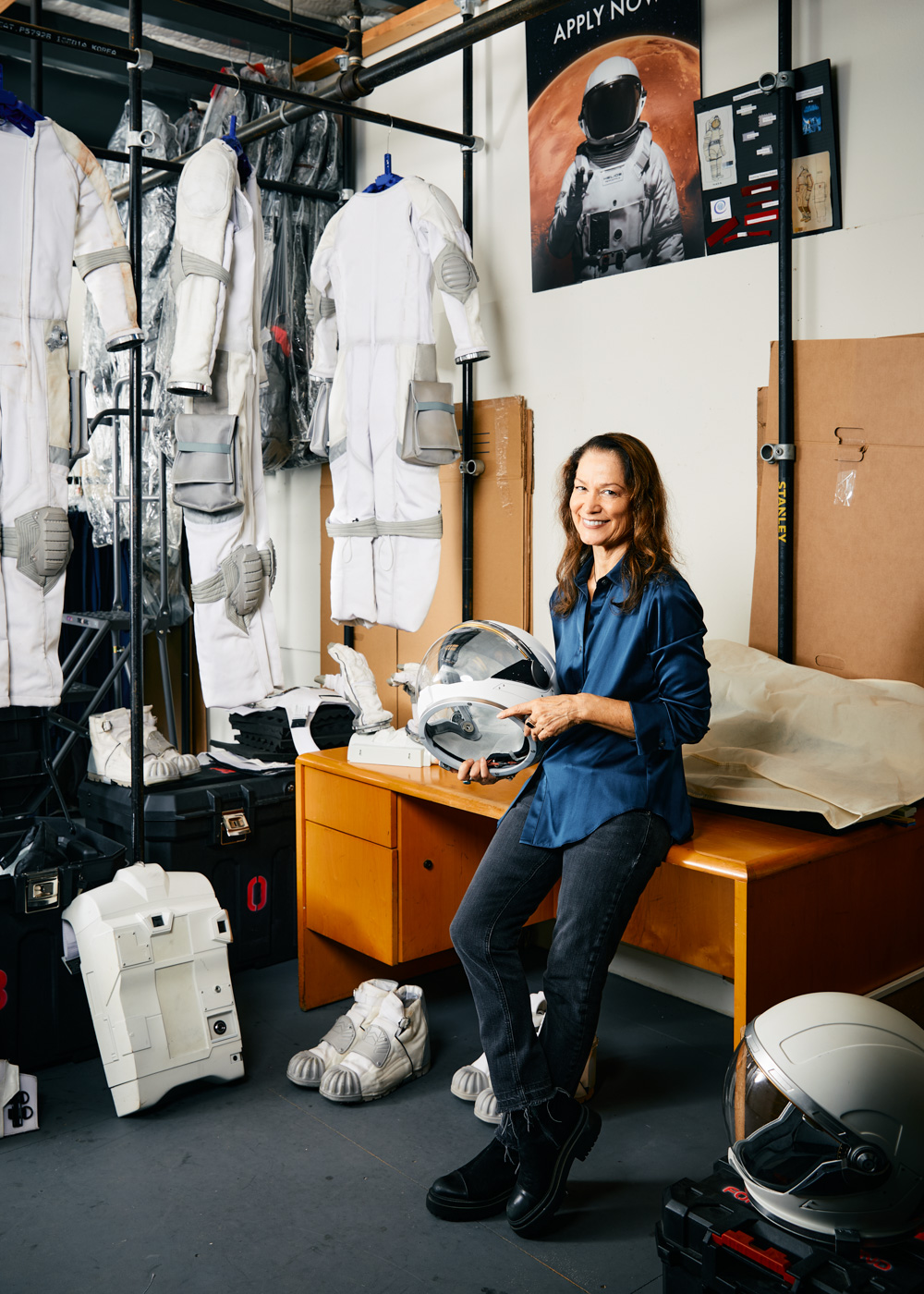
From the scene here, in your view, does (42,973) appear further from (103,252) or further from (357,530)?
(103,252)

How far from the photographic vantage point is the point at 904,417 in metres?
2.49

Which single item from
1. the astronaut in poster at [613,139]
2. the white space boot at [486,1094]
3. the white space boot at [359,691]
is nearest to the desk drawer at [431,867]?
the white space boot at [486,1094]

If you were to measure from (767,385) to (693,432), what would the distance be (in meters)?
0.27

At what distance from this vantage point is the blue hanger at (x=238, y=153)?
3.16 meters

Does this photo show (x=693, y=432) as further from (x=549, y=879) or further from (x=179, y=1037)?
(x=179, y=1037)

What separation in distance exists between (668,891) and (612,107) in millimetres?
2273

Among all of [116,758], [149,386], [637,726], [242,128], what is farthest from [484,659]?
[149,386]

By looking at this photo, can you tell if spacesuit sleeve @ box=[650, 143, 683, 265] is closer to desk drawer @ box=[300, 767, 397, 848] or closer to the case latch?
desk drawer @ box=[300, 767, 397, 848]

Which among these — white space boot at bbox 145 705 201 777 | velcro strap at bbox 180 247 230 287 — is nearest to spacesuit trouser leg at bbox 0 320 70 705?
velcro strap at bbox 180 247 230 287

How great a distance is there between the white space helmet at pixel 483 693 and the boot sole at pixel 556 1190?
698 mm

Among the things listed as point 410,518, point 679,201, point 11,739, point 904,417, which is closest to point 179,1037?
point 410,518

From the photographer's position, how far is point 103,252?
9.14ft

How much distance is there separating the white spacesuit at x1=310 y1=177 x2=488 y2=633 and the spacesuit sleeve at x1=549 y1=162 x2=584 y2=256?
286 mm

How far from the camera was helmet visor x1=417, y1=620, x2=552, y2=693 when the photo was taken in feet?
6.63
